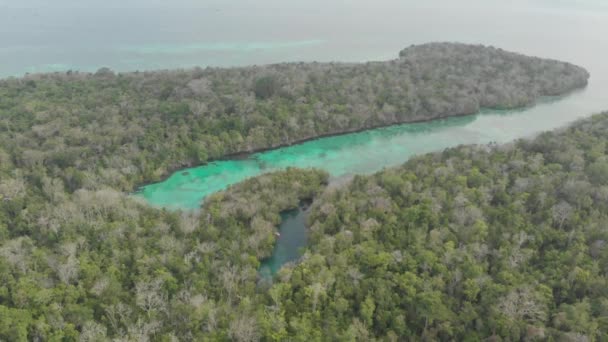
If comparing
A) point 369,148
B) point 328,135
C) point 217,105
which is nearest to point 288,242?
point 369,148

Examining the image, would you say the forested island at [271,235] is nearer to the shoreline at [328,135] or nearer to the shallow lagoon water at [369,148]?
the shoreline at [328,135]

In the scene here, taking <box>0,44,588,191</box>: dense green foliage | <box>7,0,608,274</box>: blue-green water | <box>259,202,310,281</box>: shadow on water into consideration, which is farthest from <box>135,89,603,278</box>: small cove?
<box>0,44,588,191</box>: dense green foliage

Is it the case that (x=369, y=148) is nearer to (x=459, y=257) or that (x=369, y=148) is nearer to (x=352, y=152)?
(x=352, y=152)

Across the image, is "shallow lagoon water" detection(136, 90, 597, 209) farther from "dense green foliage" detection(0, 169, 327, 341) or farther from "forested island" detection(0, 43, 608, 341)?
"dense green foliage" detection(0, 169, 327, 341)

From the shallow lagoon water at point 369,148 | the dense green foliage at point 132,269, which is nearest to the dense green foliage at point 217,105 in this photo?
the shallow lagoon water at point 369,148

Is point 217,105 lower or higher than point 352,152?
higher

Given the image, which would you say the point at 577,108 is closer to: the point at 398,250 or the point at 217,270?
the point at 398,250
